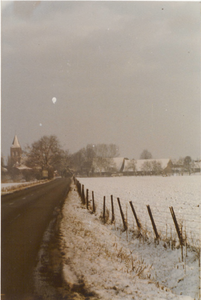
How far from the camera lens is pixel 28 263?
570cm

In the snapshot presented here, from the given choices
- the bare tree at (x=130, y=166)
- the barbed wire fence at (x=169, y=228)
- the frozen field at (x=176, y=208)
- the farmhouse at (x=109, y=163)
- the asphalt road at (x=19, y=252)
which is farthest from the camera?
the bare tree at (x=130, y=166)

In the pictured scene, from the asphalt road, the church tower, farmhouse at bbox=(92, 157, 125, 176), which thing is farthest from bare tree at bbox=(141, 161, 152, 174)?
the church tower

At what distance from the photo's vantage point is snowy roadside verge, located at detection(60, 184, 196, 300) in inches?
188

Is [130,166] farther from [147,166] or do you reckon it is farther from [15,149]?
Result: [15,149]

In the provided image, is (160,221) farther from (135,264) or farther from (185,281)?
(185,281)

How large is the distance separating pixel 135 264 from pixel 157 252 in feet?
4.13

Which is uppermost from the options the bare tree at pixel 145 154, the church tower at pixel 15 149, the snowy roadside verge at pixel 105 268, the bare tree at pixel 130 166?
the church tower at pixel 15 149

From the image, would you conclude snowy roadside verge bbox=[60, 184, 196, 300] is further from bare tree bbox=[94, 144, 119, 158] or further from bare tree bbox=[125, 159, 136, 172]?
bare tree bbox=[125, 159, 136, 172]

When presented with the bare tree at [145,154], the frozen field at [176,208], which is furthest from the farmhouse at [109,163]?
the bare tree at [145,154]

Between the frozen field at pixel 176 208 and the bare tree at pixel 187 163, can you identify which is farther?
the frozen field at pixel 176 208

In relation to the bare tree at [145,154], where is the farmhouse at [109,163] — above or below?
below

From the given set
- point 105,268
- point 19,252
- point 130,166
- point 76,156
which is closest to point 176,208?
point 105,268

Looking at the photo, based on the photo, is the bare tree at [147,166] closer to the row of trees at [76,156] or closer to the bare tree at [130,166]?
the row of trees at [76,156]

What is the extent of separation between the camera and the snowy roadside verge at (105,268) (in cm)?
479
